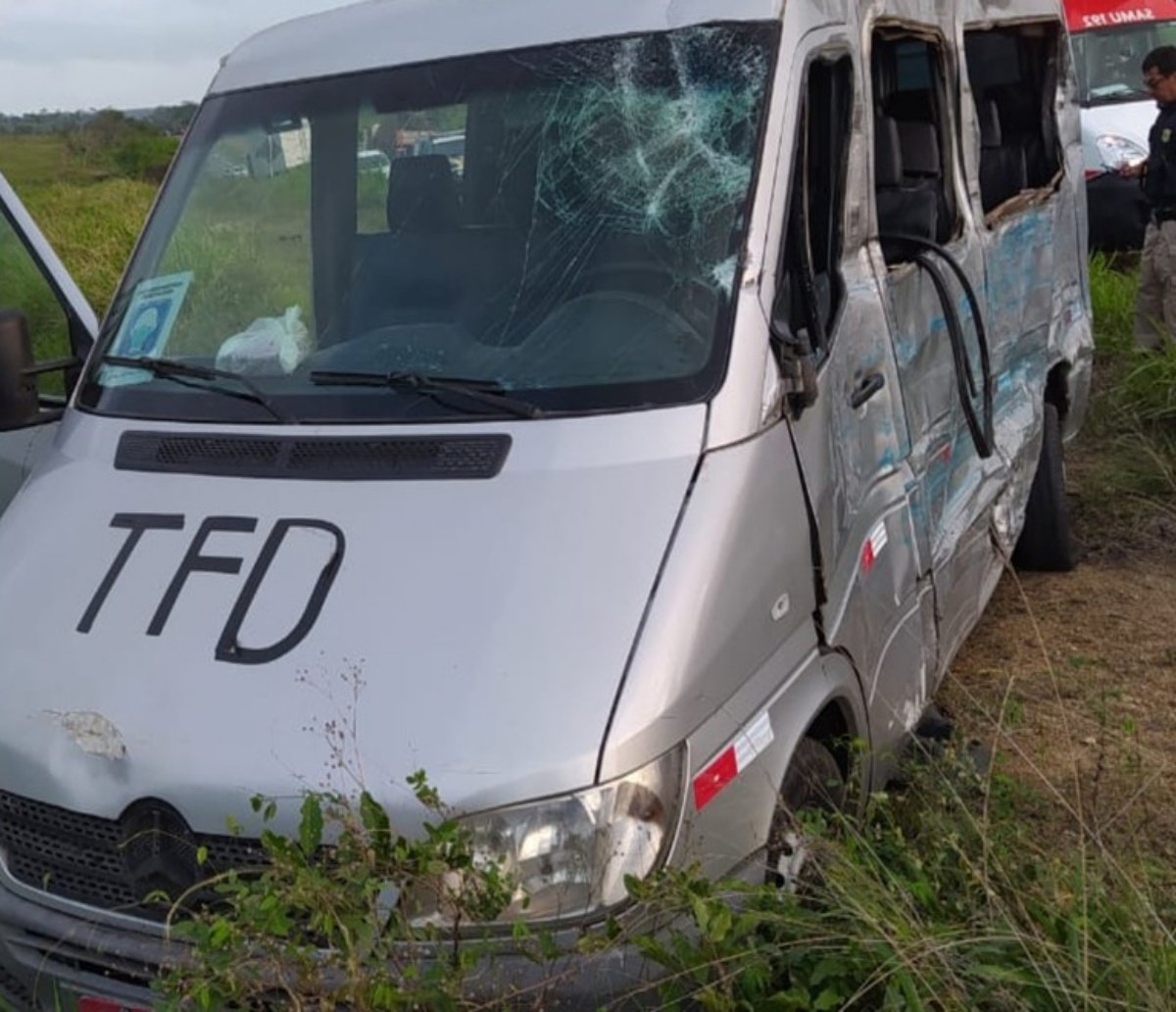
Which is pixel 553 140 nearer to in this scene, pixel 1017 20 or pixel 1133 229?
pixel 1017 20

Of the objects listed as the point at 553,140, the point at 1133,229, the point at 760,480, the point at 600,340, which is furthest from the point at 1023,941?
the point at 1133,229

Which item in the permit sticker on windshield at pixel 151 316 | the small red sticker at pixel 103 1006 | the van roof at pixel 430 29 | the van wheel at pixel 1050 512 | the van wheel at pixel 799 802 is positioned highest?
the van roof at pixel 430 29

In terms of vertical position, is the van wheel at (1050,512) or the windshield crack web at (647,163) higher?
the windshield crack web at (647,163)

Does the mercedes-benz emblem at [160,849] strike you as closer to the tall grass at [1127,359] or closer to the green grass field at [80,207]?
the tall grass at [1127,359]

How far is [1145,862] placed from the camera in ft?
10.1

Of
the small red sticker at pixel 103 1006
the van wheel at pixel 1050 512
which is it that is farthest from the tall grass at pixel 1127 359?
the small red sticker at pixel 103 1006

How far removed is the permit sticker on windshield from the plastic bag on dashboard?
0.20 m

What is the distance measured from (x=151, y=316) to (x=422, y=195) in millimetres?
725

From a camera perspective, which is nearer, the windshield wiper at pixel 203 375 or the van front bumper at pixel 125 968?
the van front bumper at pixel 125 968

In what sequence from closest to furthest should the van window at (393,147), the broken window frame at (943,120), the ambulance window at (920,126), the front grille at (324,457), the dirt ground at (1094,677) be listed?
the front grille at (324,457)
the dirt ground at (1094,677)
the van window at (393,147)
the ambulance window at (920,126)
the broken window frame at (943,120)

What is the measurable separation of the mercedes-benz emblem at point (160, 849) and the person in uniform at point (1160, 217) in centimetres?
663

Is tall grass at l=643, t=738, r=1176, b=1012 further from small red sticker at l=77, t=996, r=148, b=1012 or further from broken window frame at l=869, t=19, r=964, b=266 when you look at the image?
broken window frame at l=869, t=19, r=964, b=266

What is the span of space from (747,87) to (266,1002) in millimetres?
2139

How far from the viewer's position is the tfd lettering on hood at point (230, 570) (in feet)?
9.56
